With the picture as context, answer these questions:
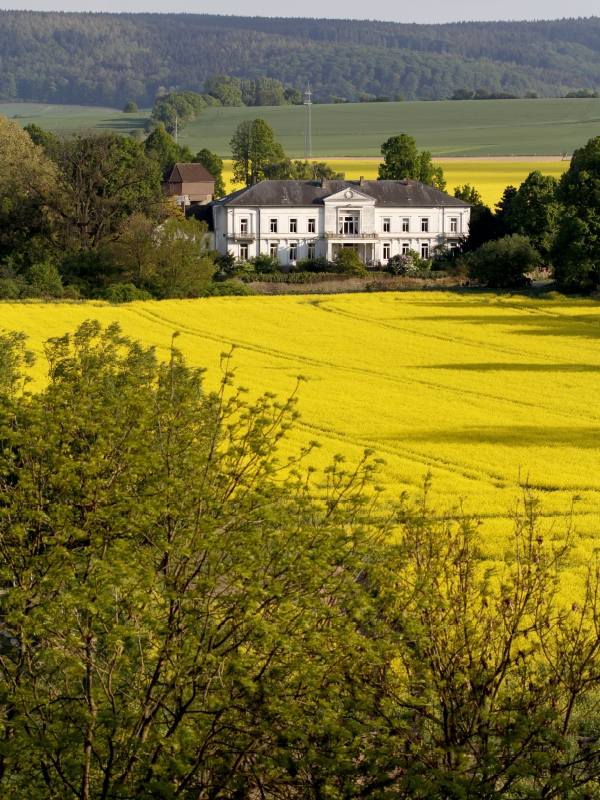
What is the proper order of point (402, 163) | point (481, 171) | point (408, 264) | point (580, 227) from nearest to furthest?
point (580, 227) < point (408, 264) < point (402, 163) < point (481, 171)

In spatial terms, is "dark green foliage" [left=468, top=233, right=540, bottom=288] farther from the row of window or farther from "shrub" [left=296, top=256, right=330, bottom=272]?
the row of window

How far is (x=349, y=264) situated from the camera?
76.7m

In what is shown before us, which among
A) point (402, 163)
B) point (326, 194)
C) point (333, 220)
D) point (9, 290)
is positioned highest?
point (402, 163)

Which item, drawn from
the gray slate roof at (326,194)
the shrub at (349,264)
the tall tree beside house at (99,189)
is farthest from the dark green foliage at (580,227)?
the tall tree beside house at (99,189)

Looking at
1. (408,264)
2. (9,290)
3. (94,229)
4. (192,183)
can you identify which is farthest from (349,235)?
(9,290)

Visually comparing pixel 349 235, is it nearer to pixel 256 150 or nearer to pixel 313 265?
pixel 313 265

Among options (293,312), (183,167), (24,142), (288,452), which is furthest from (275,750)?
(183,167)

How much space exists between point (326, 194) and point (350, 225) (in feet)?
9.79

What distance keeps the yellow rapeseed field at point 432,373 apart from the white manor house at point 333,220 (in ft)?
64.1

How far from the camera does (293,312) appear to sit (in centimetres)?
5788

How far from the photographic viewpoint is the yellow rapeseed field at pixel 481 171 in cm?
11810

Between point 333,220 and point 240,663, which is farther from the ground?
point 333,220

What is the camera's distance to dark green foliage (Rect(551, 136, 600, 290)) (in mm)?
62344

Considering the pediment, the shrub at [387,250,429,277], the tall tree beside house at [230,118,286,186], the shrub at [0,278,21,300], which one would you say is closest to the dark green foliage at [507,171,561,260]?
the shrub at [387,250,429,277]
